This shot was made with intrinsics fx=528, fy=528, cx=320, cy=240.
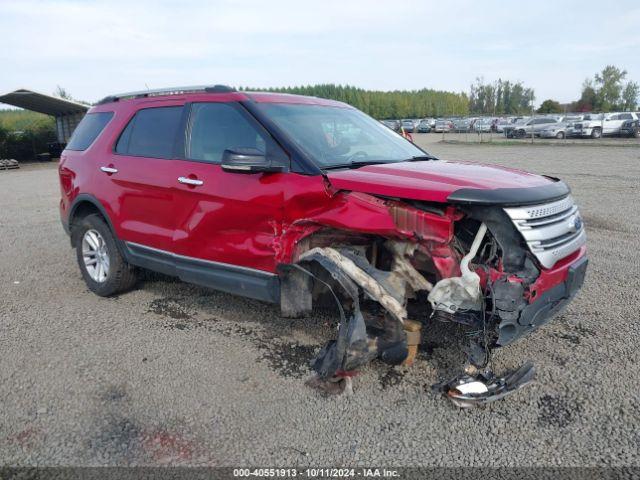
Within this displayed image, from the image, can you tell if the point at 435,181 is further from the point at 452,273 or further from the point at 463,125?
the point at 463,125

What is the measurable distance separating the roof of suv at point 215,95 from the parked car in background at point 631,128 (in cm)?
3291

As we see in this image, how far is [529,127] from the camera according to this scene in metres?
36.2

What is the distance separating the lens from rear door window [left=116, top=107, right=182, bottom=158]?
449 centimetres

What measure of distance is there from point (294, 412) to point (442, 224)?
4.65ft

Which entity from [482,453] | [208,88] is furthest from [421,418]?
[208,88]

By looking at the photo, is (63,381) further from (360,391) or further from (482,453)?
(482,453)

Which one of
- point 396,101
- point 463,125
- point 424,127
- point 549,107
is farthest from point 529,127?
point 396,101

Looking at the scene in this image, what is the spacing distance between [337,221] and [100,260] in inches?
118

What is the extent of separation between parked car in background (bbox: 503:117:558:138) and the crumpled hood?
109 feet

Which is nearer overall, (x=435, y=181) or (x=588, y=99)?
(x=435, y=181)

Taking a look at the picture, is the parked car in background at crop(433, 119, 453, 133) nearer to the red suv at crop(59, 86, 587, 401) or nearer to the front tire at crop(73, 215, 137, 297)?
the front tire at crop(73, 215, 137, 297)

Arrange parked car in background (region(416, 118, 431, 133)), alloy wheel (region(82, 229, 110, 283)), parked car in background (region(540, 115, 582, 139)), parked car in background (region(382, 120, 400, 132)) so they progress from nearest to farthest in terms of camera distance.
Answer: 1. alloy wheel (region(82, 229, 110, 283))
2. parked car in background (region(382, 120, 400, 132))
3. parked car in background (region(540, 115, 582, 139))
4. parked car in background (region(416, 118, 431, 133))

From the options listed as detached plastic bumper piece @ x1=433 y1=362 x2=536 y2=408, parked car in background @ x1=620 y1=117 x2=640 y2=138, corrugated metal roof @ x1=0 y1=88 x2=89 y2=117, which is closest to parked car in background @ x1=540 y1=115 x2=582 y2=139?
parked car in background @ x1=620 y1=117 x2=640 y2=138

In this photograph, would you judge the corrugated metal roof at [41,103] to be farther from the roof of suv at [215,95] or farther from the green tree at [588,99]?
the green tree at [588,99]
